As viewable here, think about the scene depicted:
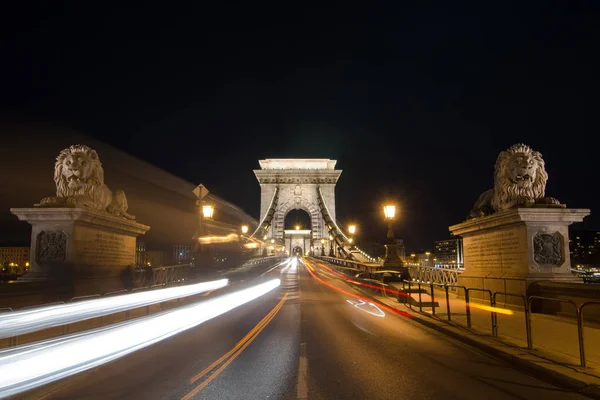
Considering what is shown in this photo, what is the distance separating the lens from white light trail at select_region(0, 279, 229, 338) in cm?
815

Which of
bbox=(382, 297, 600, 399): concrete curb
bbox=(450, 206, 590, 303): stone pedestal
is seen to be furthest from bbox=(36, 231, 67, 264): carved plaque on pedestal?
bbox=(450, 206, 590, 303): stone pedestal

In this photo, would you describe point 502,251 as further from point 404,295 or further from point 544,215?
point 404,295

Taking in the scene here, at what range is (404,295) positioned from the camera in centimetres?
Answer: 1639

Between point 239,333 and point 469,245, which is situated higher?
point 469,245

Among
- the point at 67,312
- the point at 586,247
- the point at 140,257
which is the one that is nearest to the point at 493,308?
the point at 67,312

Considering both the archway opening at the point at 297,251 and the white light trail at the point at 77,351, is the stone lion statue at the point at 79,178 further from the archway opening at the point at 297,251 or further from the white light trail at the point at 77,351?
the archway opening at the point at 297,251

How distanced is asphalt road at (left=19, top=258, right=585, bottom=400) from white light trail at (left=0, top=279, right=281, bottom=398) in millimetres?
166

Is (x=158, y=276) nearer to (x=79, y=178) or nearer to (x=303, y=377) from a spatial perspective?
(x=79, y=178)

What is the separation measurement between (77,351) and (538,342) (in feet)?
26.6

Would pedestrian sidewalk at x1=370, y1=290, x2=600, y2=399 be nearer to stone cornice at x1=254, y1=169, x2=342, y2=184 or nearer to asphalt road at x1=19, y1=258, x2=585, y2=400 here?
asphalt road at x1=19, y1=258, x2=585, y2=400

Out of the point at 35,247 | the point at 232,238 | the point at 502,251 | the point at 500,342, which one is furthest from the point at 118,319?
the point at 232,238

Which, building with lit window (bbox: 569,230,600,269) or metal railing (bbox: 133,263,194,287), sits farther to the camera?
building with lit window (bbox: 569,230,600,269)

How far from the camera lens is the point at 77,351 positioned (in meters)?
7.42

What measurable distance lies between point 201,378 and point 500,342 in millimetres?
5646
